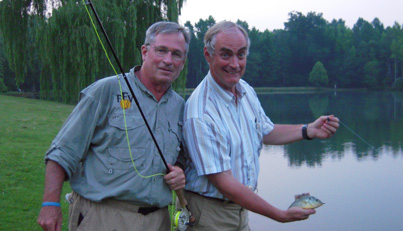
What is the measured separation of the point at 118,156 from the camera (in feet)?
8.36

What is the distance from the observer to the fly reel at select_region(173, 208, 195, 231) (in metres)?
2.76

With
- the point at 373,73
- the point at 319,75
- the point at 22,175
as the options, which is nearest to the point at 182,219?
the point at 22,175

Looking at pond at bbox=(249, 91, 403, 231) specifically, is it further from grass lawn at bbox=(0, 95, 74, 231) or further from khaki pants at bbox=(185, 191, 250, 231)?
grass lawn at bbox=(0, 95, 74, 231)

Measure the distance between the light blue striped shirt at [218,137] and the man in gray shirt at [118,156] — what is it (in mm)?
154

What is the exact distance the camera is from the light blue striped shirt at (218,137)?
2.60 meters

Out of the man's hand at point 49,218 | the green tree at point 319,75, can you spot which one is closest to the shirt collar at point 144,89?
the man's hand at point 49,218

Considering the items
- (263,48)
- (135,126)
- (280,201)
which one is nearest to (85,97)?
(135,126)

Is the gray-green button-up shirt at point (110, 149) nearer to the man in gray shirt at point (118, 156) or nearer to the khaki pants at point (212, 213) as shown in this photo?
the man in gray shirt at point (118, 156)

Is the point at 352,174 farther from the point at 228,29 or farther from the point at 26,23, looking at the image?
the point at 26,23

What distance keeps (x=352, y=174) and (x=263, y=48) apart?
223 feet

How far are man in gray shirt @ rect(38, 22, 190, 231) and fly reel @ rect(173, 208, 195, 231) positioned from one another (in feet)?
0.27

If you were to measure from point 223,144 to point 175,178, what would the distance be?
0.35 metres

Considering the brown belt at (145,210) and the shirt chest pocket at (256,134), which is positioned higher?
the shirt chest pocket at (256,134)

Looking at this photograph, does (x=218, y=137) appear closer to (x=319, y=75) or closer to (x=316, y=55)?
(x=319, y=75)
